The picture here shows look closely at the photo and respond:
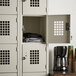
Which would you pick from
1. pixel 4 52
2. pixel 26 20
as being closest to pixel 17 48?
pixel 4 52

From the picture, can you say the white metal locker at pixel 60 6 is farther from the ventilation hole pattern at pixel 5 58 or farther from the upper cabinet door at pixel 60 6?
the ventilation hole pattern at pixel 5 58

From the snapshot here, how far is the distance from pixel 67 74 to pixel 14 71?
2.59 feet

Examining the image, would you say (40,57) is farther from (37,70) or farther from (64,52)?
(64,52)

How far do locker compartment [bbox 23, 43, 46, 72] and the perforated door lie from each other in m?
0.55

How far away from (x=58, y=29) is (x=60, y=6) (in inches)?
25.7

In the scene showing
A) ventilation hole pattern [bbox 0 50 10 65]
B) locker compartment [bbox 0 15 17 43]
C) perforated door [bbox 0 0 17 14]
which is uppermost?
perforated door [bbox 0 0 17 14]

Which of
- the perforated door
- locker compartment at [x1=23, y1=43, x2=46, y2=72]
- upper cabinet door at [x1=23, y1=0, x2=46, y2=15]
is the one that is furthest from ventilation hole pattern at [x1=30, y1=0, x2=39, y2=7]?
locker compartment at [x1=23, y1=43, x2=46, y2=72]

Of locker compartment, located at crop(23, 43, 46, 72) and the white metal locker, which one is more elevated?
the white metal locker

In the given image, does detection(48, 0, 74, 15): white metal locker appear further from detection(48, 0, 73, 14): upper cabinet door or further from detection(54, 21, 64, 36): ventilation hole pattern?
detection(54, 21, 64, 36): ventilation hole pattern

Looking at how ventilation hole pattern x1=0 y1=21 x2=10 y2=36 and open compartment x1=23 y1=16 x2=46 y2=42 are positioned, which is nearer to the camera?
ventilation hole pattern x1=0 y1=21 x2=10 y2=36

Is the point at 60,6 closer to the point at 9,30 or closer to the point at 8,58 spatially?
the point at 9,30

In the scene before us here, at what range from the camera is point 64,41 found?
289 cm

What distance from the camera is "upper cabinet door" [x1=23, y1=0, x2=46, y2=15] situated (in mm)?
2805

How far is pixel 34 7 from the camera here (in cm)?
283
